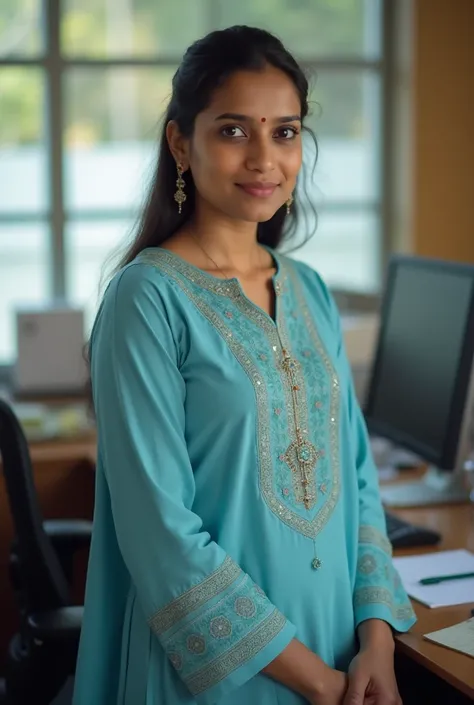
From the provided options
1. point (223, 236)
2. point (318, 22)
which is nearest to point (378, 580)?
point (223, 236)

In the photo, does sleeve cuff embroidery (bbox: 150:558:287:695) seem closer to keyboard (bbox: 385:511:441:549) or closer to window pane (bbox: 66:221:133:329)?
keyboard (bbox: 385:511:441:549)

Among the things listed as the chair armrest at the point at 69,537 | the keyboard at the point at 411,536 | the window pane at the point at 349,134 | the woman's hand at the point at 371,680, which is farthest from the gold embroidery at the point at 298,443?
the window pane at the point at 349,134

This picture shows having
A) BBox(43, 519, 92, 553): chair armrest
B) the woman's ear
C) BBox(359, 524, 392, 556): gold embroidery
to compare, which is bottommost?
BBox(43, 519, 92, 553): chair armrest

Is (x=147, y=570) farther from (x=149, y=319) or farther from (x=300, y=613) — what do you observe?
(x=149, y=319)

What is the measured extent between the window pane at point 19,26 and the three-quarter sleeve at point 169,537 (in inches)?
109

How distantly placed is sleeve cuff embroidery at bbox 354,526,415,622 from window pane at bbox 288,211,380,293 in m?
2.82

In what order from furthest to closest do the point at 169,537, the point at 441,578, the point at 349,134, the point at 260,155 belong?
the point at 349,134 → the point at 441,578 → the point at 260,155 → the point at 169,537

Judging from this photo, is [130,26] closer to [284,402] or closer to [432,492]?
[432,492]

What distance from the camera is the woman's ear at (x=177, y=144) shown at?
1666mm

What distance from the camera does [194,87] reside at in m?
1.62

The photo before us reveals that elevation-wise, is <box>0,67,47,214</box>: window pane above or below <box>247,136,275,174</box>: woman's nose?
below

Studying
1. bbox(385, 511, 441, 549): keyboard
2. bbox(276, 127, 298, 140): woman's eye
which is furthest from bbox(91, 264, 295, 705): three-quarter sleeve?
bbox(385, 511, 441, 549): keyboard

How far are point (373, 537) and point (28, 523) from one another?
0.65m

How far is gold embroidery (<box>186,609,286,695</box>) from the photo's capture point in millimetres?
1482
